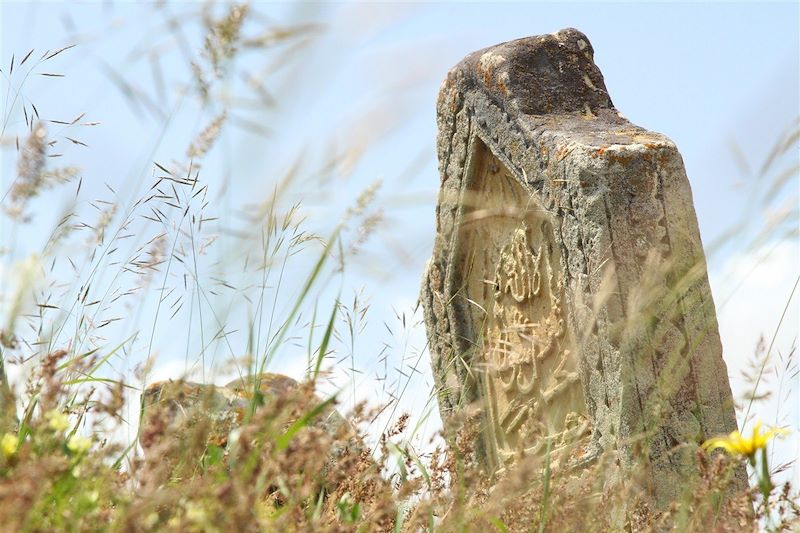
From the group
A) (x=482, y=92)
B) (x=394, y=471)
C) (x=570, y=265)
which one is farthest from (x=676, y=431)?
(x=482, y=92)

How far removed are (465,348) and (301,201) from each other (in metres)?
2.92

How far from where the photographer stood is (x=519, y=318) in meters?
4.32

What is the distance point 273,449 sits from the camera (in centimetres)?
166

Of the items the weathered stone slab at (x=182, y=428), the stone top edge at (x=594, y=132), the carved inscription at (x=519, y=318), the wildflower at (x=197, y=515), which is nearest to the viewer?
the wildflower at (x=197, y=515)

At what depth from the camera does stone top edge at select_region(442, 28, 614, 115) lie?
4.29 metres

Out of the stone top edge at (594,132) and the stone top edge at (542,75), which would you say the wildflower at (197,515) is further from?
the stone top edge at (542,75)

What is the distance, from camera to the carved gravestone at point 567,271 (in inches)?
138

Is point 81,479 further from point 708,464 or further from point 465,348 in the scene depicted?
point 465,348

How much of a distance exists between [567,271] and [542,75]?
106 centimetres

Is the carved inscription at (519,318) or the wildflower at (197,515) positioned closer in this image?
the wildflower at (197,515)

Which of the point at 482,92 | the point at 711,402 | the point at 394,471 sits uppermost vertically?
the point at 482,92

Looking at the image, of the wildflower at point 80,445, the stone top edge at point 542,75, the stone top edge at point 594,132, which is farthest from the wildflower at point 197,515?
the stone top edge at point 542,75

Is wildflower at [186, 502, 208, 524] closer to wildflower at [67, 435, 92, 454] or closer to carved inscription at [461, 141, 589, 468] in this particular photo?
wildflower at [67, 435, 92, 454]

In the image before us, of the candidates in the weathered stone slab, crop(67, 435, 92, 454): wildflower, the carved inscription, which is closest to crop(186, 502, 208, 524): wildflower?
the weathered stone slab
